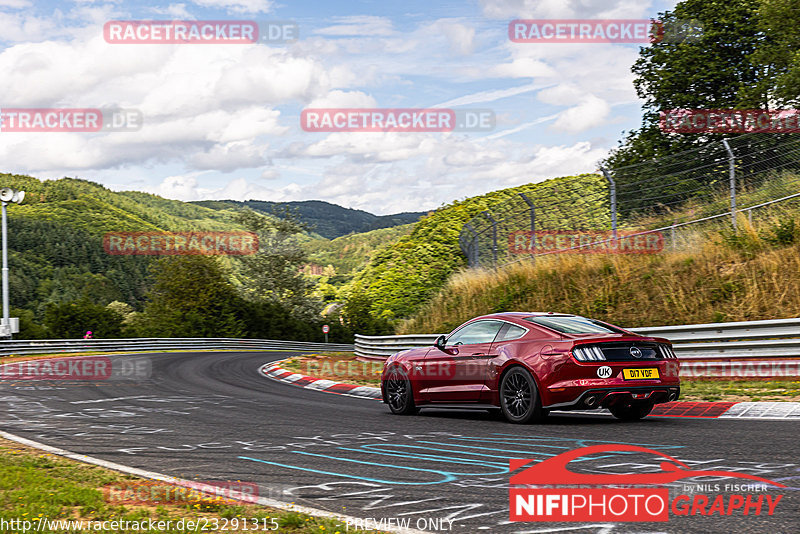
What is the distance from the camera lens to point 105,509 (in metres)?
5.09

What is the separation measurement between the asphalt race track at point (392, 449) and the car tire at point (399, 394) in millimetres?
300

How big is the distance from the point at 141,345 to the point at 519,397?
130ft

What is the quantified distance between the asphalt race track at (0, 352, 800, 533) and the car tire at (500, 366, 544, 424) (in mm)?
228

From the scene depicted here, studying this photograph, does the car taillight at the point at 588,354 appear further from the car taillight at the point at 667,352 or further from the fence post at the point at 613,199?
the fence post at the point at 613,199

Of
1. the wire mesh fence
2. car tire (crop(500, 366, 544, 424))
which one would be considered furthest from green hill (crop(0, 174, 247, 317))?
car tire (crop(500, 366, 544, 424))

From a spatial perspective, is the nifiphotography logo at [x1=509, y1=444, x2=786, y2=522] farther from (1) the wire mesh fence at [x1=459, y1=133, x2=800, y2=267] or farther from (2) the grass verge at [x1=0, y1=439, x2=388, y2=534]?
(1) the wire mesh fence at [x1=459, y1=133, x2=800, y2=267]

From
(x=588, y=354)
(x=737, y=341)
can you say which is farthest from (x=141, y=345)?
(x=588, y=354)

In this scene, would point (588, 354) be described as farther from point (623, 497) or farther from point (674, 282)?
point (674, 282)

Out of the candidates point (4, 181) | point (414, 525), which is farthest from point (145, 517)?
point (4, 181)

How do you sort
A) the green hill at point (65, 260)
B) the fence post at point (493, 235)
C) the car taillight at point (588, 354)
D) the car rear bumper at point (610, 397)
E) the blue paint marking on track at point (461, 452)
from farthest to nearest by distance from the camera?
the green hill at point (65, 260), the fence post at point (493, 235), the car taillight at point (588, 354), the car rear bumper at point (610, 397), the blue paint marking on track at point (461, 452)

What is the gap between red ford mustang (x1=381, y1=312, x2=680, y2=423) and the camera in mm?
8766

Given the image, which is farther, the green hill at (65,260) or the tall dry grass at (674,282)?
the green hill at (65,260)

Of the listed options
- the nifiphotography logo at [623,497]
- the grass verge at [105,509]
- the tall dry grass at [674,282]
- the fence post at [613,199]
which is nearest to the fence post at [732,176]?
the tall dry grass at [674,282]

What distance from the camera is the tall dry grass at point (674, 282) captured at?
14383 millimetres
